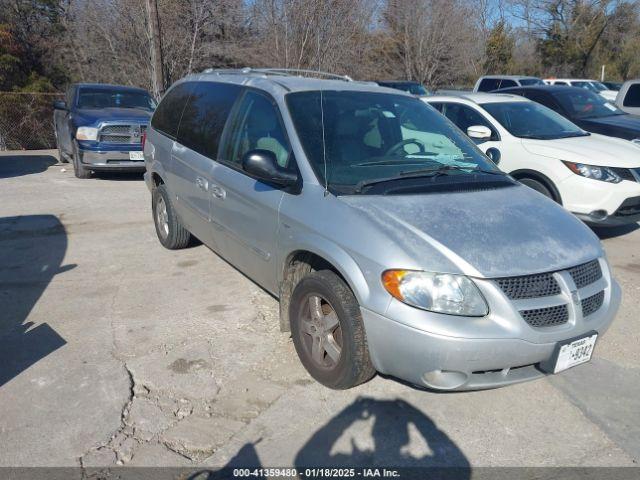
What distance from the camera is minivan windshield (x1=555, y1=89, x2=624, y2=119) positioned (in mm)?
9398

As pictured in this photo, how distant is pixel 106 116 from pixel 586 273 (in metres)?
9.29

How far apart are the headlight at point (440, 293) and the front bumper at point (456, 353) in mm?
50

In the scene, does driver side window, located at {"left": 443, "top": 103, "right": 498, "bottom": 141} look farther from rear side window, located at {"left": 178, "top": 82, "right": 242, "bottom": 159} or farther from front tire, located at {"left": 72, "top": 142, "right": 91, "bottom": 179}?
front tire, located at {"left": 72, "top": 142, "right": 91, "bottom": 179}

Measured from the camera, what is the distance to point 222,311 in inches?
182

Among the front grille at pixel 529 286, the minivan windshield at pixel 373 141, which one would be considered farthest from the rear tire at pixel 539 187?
the front grille at pixel 529 286

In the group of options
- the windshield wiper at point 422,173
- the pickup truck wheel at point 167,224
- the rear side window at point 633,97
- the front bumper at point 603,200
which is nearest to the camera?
the windshield wiper at point 422,173

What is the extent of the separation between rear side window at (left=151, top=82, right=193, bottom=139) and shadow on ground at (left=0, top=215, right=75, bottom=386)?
1699 millimetres

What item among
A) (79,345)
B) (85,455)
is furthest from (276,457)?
(79,345)

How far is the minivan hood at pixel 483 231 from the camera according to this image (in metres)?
2.93

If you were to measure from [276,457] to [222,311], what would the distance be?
189 cm

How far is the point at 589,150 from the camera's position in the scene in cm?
658

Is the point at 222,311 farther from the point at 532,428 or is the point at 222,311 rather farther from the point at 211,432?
the point at 532,428

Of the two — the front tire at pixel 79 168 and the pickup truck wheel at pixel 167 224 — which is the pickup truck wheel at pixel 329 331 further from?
the front tire at pixel 79 168

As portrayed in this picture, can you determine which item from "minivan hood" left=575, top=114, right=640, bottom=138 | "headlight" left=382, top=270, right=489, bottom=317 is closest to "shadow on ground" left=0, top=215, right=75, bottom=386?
"headlight" left=382, top=270, right=489, bottom=317
